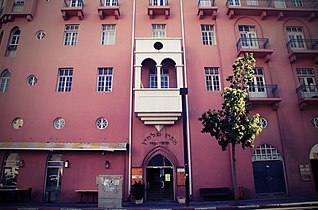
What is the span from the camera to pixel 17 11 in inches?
724

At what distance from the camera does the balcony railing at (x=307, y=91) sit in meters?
16.5

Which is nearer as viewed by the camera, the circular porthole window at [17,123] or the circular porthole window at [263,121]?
the circular porthole window at [17,123]

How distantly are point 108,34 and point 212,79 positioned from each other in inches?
354

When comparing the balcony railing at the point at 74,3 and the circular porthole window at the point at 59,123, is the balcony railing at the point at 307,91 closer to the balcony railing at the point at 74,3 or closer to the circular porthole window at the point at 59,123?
the circular porthole window at the point at 59,123

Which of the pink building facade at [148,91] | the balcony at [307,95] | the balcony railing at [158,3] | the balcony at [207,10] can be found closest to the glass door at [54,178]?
the pink building facade at [148,91]

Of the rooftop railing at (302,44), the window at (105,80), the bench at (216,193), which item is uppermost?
the rooftop railing at (302,44)

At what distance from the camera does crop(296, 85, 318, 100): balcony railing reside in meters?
→ 16.5

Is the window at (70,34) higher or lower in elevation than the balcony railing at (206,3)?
lower

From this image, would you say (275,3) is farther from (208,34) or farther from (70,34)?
(70,34)

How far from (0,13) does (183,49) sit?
631 inches

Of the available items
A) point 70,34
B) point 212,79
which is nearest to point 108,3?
point 70,34

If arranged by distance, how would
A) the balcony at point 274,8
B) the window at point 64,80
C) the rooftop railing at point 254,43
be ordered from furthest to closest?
the balcony at point 274,8 < the rooftop railing at point 254,43 < the window at point 64,80

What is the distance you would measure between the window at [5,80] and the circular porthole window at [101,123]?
756 cm

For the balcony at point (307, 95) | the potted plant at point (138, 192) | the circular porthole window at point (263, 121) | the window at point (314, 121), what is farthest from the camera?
the window at point (314, 121)
